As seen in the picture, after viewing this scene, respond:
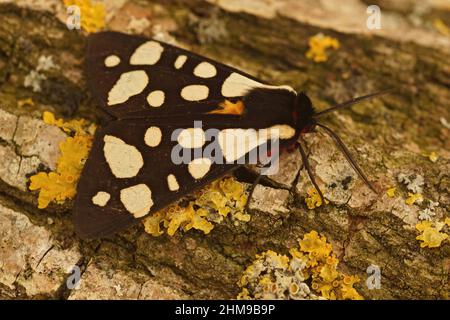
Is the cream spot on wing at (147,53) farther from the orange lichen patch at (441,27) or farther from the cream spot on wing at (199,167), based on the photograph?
the orange lichen patch at (441,27)

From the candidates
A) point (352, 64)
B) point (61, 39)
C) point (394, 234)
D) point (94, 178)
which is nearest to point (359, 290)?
point (394, 234)

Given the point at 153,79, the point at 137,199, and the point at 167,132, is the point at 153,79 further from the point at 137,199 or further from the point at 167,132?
the point at 137,199

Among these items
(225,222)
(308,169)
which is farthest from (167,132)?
(308,169)

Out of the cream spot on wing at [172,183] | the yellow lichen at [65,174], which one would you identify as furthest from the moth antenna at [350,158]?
the yellow lichen at [65,174]

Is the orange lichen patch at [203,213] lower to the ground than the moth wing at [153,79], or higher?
lower

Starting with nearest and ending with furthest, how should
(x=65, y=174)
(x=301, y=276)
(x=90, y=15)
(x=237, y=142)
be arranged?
(x=301, y=276), (x=237, y=142), (x=65, y=174), (x=90, y=15)

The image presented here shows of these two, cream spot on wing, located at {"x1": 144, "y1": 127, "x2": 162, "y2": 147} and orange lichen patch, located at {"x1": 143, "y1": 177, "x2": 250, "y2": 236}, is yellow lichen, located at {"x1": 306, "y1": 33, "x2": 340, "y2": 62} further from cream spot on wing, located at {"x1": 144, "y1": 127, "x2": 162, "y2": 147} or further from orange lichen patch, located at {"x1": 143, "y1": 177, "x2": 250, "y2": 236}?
cream spot on wing, located at {"x1": 144, "y1": 127, "x2": 162, "y2": 147}
